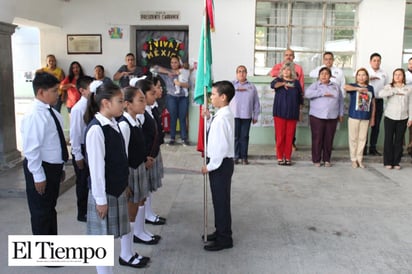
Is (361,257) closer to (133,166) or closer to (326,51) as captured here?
(133,166)

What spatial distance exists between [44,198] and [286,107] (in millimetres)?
4112

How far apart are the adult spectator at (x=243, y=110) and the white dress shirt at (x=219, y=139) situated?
10.4 feet

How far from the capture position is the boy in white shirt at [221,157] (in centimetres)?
317

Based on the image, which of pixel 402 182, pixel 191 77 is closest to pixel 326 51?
pixel 191 77

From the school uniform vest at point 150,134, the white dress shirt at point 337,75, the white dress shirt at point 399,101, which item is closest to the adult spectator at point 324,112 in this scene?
the white dress shirt at point 337,75

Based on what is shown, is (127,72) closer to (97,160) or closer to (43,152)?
(43,152)

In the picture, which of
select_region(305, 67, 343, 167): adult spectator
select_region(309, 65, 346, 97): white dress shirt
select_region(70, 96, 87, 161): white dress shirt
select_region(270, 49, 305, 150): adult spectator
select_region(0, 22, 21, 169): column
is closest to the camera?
select_region(70, 96, 87, 161): white dress shirt

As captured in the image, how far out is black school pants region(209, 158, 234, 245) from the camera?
327 cm

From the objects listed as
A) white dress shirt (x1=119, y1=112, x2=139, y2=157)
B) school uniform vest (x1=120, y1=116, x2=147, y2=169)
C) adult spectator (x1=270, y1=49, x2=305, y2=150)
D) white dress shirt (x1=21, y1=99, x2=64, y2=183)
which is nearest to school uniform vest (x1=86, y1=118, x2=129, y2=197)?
white dress shirt (x1=119, y1=112, x2=139, y2=157)

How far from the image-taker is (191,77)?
7.48 meters

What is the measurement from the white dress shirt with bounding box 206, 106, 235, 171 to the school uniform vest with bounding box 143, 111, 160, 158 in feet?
1.59

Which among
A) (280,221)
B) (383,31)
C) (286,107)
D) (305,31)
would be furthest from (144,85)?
(383,31)

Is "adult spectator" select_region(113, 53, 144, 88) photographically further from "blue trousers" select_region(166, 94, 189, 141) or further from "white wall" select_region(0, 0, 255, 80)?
"blue trousers" select_region(166, 94, 189, 141)

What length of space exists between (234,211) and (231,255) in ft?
→ 3.42
